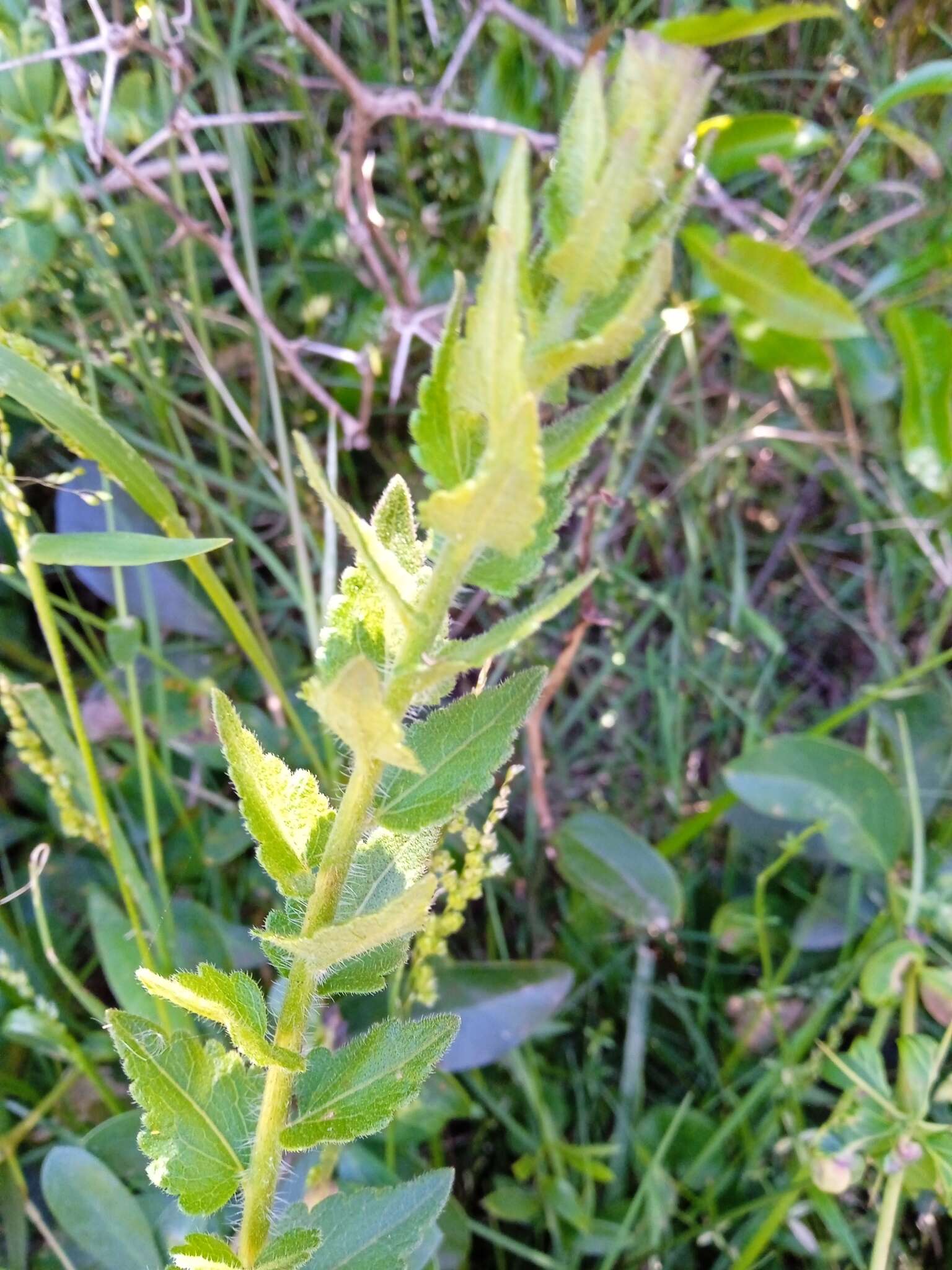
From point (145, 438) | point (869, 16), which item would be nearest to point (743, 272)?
point (869, 16)

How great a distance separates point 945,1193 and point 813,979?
1.40 feet

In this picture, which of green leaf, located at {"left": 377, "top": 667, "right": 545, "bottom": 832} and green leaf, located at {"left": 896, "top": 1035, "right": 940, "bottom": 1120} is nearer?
green leaf, located at {"left": 377, "top": 667, "right": 545, "bottom": 832}

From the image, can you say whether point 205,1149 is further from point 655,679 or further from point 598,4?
point 598,4

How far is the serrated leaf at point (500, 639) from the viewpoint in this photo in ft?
1.39

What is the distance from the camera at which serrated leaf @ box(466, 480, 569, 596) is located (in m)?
0.48

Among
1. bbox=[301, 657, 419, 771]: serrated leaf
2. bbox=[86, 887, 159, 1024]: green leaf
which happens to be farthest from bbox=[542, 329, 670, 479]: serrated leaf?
bbox=[86, 887, 159, 1024]: green leaf

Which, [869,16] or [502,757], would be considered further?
[869,16]

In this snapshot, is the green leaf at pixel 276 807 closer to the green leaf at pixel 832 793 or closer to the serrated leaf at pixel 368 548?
the serrated leaf at pixel 368 548

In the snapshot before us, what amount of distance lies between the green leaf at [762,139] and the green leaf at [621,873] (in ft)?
2.86

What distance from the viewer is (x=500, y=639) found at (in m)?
0.45

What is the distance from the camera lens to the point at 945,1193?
804mm

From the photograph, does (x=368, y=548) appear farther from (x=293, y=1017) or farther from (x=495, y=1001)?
(x=495, y=1001)

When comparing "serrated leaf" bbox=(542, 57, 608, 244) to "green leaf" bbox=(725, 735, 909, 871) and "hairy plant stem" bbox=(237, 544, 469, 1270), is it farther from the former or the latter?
"green leaf" bbox=(725, 735, 909, 871)

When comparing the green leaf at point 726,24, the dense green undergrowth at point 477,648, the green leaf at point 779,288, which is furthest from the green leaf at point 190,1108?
the green leaf at point 726,24
